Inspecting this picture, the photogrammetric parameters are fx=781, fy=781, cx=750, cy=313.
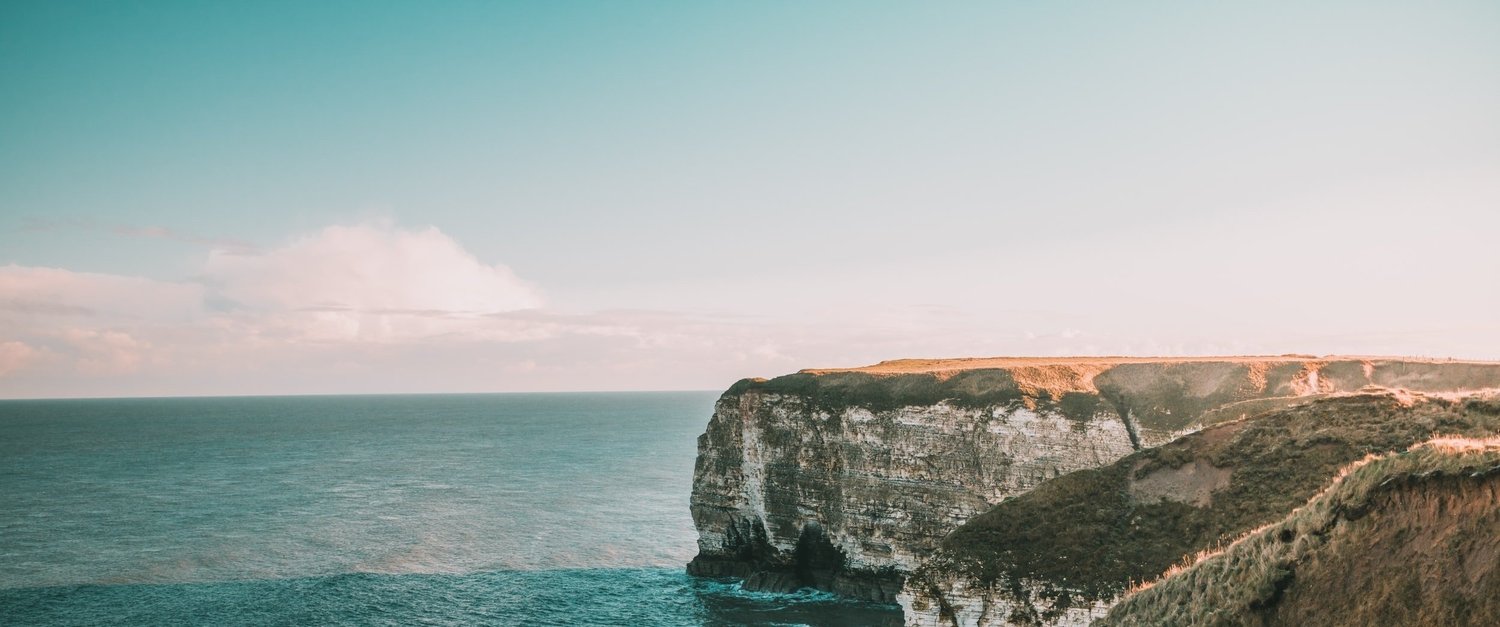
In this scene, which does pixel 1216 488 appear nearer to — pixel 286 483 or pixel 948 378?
pixel 948 378

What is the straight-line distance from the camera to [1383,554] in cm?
1491

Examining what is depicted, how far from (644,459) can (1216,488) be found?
111314 mm

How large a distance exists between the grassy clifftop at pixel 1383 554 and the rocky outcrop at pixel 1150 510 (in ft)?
24.8

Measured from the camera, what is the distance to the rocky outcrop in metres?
25.3

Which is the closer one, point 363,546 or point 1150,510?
point 1150,510

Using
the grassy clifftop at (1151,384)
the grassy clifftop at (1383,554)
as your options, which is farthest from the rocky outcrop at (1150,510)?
the grassy clifftop at (1151,384)

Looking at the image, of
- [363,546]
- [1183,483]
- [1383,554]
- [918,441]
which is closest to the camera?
[1383,554]

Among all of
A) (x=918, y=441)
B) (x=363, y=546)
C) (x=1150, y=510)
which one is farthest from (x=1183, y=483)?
(x=363, y=546)

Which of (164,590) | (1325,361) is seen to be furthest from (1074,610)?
(164,590)

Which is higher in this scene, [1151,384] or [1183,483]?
[1151,384]

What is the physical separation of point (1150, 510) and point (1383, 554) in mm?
13025

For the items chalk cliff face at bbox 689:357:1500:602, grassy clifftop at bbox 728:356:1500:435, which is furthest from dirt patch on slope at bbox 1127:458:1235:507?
grassy clifftop at bbox 728:356:1500:435

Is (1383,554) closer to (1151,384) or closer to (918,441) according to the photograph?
(918,441)

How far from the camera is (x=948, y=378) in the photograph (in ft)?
192
